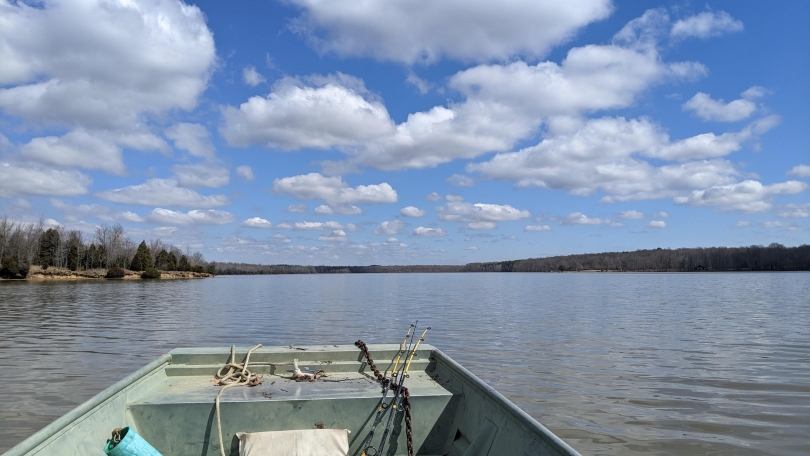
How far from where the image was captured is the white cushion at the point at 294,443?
5.14m

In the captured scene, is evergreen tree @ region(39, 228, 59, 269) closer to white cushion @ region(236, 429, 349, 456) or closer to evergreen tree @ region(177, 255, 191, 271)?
evergreen tree @ region(177, 255, 191, 271)

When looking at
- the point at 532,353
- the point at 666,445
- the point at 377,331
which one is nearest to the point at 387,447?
the point at 666,445

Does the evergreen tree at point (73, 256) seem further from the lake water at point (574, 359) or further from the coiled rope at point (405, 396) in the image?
the coiled rope at point (405, 396)

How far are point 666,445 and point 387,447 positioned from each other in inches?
194

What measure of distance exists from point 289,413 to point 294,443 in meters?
0.45

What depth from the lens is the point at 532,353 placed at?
16188 millimetres

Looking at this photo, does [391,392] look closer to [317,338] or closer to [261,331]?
[317,338]

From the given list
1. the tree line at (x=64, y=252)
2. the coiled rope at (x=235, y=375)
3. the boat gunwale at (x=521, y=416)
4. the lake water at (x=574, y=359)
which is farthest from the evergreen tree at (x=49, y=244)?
the boat gunwale at (x=521, y=416)

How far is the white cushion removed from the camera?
16.9ft

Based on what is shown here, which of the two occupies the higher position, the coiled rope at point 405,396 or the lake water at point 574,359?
the coiled rope at point 405,396

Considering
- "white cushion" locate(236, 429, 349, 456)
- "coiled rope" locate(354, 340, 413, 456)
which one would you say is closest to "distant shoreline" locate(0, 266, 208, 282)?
"coiled rope" locate(354, 340, 413, 456)

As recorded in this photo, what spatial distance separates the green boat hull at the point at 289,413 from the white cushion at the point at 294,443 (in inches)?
10.1

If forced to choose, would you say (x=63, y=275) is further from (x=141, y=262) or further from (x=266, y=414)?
(x=266, y=414)

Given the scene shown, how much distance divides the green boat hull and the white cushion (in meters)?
0.26
